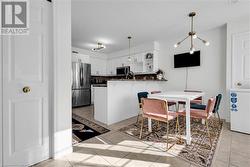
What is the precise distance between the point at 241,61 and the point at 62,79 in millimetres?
3805

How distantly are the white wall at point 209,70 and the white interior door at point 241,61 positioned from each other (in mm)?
419

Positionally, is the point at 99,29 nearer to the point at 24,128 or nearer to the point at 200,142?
the point at 24,128

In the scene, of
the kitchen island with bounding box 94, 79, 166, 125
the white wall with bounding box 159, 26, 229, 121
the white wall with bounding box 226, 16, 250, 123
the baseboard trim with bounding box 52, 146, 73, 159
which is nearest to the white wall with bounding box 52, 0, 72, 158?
the baseboard trim with bounding box 52, 146, 73, 159

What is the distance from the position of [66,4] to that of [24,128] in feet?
5.53

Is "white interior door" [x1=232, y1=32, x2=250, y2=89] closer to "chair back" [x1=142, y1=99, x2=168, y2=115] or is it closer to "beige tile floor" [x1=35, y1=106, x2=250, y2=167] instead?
"beige tile floor" [x1=35, y1=106, x2=250, y2=167]

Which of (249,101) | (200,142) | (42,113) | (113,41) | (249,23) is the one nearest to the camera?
(42,113)

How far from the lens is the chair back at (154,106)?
2.18 metres

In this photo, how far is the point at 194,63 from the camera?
13.7 ft

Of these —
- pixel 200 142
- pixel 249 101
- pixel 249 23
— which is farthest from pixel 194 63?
pixel 200 142

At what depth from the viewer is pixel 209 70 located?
12.9ft

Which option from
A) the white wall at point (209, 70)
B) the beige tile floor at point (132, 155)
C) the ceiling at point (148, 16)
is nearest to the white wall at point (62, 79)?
the beige tile floor at point (132, 155)

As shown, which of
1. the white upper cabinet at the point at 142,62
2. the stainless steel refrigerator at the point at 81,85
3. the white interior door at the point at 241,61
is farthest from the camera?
the stainless steel refrigerator at the point at 81,85

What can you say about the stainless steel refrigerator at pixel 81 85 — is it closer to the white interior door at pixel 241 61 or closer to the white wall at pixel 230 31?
the white wall at pixel 230 31

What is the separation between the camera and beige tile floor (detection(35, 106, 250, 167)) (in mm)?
1750
